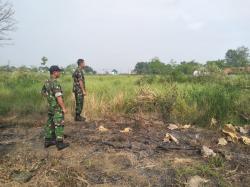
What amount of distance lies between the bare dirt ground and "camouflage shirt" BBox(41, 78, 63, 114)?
2.51 feet

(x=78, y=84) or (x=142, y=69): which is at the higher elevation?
(x=142, y=69)

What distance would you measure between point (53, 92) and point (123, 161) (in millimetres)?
1705

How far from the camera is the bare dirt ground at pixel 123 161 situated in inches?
202

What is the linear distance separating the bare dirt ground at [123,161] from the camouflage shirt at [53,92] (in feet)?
2.51

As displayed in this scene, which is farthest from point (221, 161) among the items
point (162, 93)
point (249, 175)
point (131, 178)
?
point (162, 93)

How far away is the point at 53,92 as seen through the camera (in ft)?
20.6

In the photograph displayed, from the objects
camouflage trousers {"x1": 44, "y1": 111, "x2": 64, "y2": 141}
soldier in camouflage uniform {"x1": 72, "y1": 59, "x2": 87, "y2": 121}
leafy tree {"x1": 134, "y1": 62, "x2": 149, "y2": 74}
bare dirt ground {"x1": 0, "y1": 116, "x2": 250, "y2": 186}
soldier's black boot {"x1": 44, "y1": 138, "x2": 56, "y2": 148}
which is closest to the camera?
bare dirt ground {"x1": 0, "y1": 116, "x2": 250, "y2": 186}

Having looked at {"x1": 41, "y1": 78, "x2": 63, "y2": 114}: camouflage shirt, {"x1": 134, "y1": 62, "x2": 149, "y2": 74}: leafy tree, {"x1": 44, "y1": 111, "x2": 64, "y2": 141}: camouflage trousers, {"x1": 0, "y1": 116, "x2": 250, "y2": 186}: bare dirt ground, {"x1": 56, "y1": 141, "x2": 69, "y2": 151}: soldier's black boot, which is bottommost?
{"x1": 0, "y1": 116, "x2": 250, "y2": 186}: bare dirt ground

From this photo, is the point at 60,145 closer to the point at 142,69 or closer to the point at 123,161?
the point at 123,161

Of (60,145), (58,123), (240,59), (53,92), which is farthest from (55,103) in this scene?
(240,59)

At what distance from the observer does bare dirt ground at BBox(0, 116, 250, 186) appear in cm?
514

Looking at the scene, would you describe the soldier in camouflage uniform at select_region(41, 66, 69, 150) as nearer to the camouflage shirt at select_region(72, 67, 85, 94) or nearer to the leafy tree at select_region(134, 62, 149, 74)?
the camouflage shirt at select_region(72, 67, 85, 94)

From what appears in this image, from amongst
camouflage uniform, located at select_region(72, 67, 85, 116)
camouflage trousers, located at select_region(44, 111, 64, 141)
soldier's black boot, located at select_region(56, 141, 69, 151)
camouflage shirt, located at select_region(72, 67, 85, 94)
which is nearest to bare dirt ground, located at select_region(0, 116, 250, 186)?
soldier's black boot, located at select_region(56, 141, 69, 151)

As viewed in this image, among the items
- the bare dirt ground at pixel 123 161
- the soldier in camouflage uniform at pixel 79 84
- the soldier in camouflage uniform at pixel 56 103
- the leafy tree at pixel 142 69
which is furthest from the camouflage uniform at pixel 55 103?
the leafy tree at pixel 142 69
